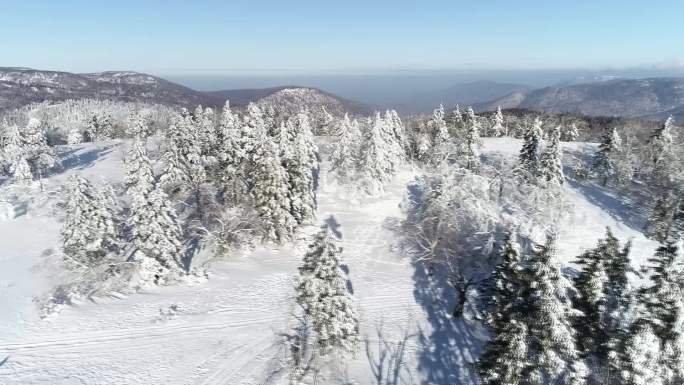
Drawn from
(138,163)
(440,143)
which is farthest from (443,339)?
(440,143)

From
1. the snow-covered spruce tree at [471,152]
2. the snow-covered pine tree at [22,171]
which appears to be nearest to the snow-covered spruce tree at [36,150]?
the snow-covered pine tree at [22,171]

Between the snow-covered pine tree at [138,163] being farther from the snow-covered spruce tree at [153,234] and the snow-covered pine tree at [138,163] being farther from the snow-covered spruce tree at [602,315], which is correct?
the snow-covered spruce tree at [602,315]

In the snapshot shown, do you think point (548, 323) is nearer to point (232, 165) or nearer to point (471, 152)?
point (232, 165)

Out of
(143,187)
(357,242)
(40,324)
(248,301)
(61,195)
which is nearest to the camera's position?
(40,324)

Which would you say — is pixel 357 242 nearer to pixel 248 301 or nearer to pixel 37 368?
pixel 248 301

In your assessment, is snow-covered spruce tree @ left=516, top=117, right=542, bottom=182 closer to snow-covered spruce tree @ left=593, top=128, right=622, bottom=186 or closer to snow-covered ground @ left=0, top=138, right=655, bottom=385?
snow-covered ground @ left=0, top=138, right=655, bottom=385

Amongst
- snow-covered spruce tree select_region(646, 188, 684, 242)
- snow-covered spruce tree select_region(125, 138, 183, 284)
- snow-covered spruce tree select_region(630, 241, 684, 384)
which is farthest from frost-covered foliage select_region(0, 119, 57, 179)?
snow-covered spruce tree select_region(646, 188, 684, 242)

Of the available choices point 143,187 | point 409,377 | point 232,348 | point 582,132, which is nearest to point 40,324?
point 143,187
